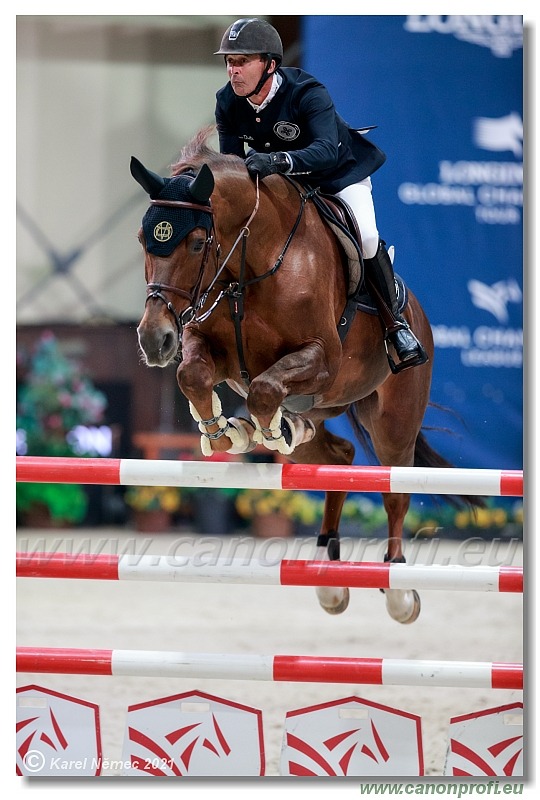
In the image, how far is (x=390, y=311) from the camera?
115 inches

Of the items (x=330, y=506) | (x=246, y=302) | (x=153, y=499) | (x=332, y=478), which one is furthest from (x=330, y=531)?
(x=153, y=499)

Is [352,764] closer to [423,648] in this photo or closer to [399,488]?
[399,488]

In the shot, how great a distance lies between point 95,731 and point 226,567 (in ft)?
1.96

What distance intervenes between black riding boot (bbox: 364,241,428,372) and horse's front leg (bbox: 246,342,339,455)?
13.0 inches

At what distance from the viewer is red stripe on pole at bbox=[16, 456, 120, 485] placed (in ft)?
8.00

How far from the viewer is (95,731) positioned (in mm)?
2561

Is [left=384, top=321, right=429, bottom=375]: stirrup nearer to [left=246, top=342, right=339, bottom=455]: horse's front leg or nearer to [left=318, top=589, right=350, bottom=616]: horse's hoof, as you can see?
[left=246, top=342, right=339, bottom=455]: horse's front leg

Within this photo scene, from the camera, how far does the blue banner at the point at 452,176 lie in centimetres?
327

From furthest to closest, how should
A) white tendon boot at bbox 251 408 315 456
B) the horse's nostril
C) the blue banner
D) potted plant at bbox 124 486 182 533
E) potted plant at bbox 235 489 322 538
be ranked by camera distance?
potted plant at bbox 235 489 322 538 → potted plant at bbox 124 486 182 533 → the blue banner → white tendon boot at bbox 251 408 315 456 → the horse's nostril

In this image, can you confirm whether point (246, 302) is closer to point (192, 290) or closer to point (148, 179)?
point (192, 290)

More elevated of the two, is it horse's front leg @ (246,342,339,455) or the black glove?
the black glove

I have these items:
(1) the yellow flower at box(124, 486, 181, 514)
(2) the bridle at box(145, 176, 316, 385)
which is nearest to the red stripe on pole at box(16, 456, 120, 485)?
(2) the bridle at box(145, 176, 316, 385)

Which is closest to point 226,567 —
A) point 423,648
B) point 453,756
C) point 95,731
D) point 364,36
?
point 95,731

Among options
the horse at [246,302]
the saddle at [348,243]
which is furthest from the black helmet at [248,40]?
the saddle at [348,243]
